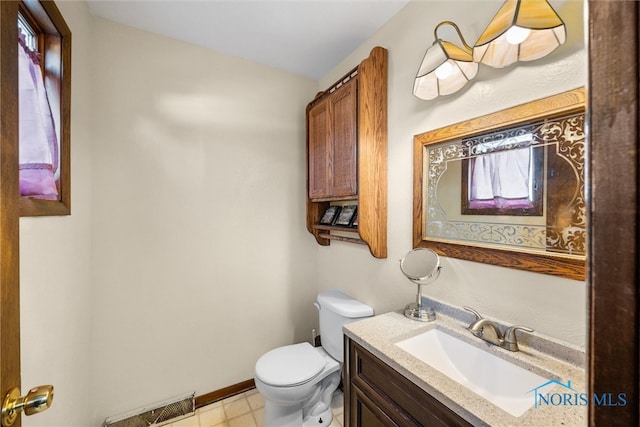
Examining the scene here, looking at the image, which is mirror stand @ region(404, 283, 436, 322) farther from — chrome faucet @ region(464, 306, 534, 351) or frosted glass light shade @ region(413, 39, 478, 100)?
frosted glass light shade @ region(413, 39, 478, 100)

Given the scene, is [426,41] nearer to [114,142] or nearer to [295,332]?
[114,142]

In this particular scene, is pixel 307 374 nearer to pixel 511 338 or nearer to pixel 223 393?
pixel 223 393

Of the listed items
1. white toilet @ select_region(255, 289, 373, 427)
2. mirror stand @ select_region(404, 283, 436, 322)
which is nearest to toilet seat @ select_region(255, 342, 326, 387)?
white toilet @ select_region(255, 289, 373, 427)

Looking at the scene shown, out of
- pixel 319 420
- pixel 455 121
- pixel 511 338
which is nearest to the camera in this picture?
pixel 511 338

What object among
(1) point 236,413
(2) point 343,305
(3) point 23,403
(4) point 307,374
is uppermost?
(3) point 23,403

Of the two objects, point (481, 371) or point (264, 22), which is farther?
point (264, 22)

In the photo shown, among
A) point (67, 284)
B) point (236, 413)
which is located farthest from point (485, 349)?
point (67, 284)

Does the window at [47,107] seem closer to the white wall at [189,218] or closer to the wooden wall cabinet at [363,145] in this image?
the white wall at [189,218]

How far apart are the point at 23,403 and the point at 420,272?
4.35 ft

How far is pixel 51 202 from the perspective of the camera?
986 millimetres

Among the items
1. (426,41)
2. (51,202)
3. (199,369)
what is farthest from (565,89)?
(199,369)

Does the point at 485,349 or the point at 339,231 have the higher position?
the point at 339,231

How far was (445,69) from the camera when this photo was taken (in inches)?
44.2

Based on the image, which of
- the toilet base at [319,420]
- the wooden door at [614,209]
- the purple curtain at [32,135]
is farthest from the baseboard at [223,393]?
the wooden door at [614,209]
